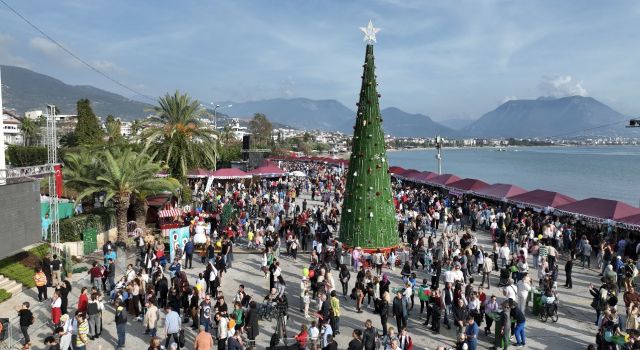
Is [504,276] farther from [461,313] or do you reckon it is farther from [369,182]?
[369,182]

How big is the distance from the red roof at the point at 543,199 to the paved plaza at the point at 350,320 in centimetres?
637

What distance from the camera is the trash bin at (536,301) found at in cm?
1113

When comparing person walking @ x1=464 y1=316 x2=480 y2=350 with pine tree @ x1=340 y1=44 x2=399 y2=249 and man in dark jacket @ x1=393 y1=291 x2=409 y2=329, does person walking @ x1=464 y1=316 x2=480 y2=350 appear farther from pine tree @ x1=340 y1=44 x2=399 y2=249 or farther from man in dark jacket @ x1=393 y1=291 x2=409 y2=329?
pine tree @ x1=340 y1=44 x2=399 y2=249

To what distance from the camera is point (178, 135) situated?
24047 millimetres

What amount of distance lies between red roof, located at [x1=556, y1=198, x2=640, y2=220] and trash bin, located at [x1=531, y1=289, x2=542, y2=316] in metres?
8.47

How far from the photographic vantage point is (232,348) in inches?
322

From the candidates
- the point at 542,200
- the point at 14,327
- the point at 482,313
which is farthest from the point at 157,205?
the point at 542,200

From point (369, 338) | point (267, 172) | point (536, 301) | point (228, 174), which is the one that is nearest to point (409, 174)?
point (267, 172)

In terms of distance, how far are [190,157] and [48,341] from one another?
17088mm

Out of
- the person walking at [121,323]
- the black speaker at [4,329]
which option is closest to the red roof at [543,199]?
the person walking at [121,323]

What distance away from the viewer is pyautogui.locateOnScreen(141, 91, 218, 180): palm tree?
939 inches

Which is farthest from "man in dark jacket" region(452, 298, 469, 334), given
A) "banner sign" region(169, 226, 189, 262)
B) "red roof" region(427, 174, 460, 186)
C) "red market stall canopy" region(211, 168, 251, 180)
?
"red market stall canopy" region(211, 168, 251, 180)

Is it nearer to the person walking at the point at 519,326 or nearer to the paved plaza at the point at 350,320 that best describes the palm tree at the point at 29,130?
the paved plaza at the point at 350,320

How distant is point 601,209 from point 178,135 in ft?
A: 66.1
